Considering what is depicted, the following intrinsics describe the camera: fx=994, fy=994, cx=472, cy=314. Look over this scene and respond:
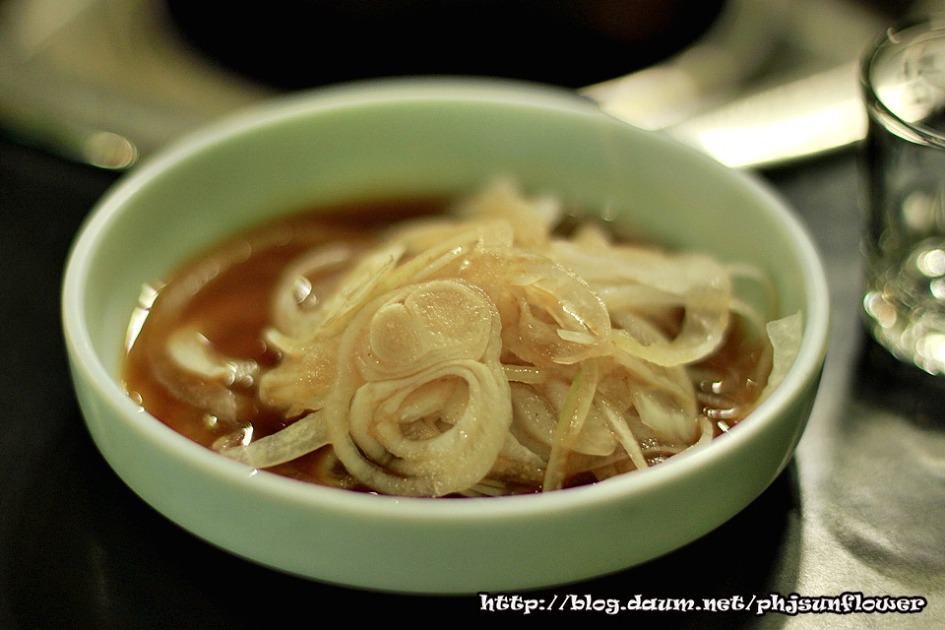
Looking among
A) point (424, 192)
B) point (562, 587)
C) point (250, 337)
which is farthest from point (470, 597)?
point (424, 192)

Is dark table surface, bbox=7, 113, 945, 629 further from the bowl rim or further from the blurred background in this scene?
the blurred background

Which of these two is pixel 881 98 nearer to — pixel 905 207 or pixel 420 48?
pixel 905 207

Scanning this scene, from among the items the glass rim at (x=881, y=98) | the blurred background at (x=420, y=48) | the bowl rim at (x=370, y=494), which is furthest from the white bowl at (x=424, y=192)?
the blurred background at (x=420, y=48)

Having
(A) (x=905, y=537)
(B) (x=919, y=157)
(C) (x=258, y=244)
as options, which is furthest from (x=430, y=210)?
(A) (x=905, y=537)

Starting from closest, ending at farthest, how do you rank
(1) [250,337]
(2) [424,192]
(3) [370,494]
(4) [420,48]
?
(3) [370,494], (1) [250,337], (2) [424,192], (4) [420,48]

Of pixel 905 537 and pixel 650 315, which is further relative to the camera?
pixel 650 315

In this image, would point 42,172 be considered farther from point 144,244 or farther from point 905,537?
point 905,537

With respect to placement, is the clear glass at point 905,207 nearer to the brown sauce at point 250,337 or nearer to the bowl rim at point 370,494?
the bowl rim at point 370,494
